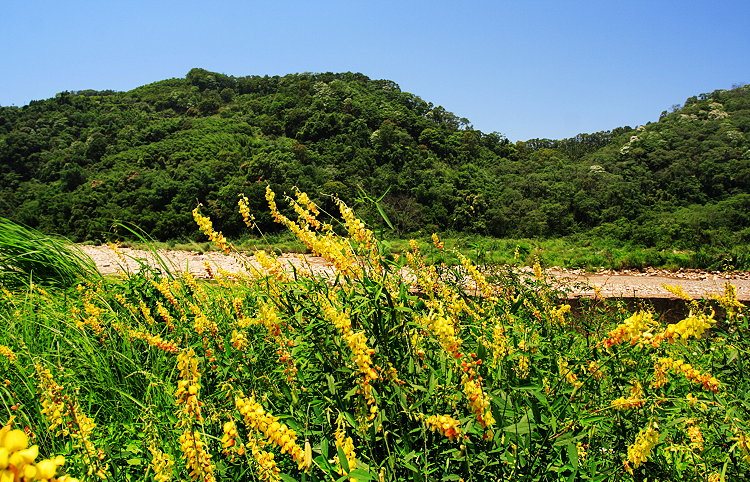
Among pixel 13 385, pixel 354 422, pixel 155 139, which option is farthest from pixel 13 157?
pixel 354 422

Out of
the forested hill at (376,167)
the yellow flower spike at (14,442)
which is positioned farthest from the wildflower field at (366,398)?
the forested hill at (376,167)

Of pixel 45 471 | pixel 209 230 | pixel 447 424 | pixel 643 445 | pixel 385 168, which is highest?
pixel 385 168

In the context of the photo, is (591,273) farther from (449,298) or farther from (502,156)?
(449,298)

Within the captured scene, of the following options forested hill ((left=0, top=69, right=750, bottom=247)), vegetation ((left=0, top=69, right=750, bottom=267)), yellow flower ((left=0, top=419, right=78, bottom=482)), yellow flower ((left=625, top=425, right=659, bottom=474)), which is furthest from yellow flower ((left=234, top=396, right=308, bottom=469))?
vegetation ((left=0, top=69, right=750, bottom=267))

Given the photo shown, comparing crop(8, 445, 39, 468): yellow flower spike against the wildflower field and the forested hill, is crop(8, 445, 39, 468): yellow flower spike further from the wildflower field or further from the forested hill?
the forested hill

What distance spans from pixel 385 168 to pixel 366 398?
27.7 meters

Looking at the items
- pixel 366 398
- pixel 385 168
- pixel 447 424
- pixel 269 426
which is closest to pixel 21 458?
pixel 269 426

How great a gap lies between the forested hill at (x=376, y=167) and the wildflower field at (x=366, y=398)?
1802cm

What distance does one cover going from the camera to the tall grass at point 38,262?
462 cm

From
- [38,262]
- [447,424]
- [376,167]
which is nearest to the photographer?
[447,424]

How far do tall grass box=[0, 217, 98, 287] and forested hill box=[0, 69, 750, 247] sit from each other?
52.2 feet

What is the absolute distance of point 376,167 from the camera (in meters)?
29.3

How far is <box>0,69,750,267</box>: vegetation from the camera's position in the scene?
24.8 metres

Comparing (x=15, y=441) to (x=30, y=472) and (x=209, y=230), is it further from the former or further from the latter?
(x=209, y=230)
